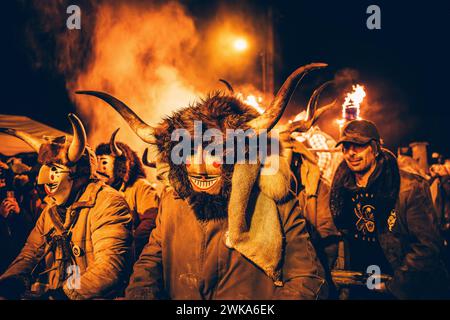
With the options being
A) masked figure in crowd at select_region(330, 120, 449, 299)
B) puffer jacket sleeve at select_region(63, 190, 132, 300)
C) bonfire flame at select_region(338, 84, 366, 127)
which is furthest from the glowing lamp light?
puffer jacket sleeve at select_region(63, 190, 132, 300)

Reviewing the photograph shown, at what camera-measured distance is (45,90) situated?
5.64 m

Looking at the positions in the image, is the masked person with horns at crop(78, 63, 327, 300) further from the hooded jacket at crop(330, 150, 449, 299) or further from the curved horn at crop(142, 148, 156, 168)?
the curved horn at crop(142, 148, 156, 168)

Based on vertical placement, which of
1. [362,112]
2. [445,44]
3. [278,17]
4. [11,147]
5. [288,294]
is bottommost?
[288,294]

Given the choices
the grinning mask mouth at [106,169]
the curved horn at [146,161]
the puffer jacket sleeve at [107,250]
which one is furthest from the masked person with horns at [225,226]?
the grinning mask mouth at [106,169]

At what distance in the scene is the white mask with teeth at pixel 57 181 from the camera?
172 inches

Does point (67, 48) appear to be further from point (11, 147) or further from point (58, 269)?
point (58, 269)

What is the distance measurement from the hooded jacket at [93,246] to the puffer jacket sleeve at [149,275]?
414mm

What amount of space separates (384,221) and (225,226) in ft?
4.95

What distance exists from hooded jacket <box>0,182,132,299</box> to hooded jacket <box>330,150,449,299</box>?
7.83 feet

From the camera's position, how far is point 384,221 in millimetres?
4188

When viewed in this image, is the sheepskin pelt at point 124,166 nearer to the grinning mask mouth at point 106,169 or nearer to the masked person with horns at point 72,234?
the grinning mask mouth at point 106,169

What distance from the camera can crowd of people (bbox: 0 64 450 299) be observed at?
370 cm
